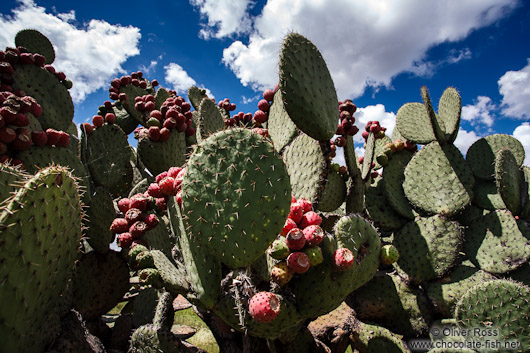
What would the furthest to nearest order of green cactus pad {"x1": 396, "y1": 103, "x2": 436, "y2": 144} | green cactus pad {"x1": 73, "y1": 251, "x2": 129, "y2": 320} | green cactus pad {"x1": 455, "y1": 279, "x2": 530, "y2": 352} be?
green cactus pad {"x1": 396, "y1": 103, "x2": 436, "y2": 144} < green cactus pad {"x1": 73, "y1": 251, "x2": 129, "y2": 320} < green cactus pad {"x1": 455, "y1": 279, "x2": 530, "y2": 352}

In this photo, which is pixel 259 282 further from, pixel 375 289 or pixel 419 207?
pixel 419 207

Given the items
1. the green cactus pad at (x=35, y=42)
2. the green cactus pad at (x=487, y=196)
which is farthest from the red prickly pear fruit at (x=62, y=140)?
the green cactus pad at (x=487, y=196)

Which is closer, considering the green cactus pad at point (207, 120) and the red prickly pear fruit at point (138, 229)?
the red prickly pear fruit at point (138, 229)

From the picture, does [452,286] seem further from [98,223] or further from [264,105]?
[98,223]

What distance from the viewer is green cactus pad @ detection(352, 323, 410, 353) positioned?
75.5 inches

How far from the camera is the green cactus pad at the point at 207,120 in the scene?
77.2 inches

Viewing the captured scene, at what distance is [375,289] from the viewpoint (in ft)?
7.64

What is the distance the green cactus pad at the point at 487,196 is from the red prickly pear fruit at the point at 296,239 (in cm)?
195

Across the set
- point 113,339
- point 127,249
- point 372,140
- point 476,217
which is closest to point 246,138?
point 127,249

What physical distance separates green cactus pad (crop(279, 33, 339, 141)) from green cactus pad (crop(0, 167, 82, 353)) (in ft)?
3.43

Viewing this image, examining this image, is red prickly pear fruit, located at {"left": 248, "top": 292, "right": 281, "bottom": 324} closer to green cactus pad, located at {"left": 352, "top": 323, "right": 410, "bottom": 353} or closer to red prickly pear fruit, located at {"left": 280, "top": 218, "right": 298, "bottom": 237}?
red prickly pear fruit, located at {"left": 280, "top": 218, "right": 298, "bottom": 237}

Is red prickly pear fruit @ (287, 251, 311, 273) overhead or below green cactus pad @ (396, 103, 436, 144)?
below

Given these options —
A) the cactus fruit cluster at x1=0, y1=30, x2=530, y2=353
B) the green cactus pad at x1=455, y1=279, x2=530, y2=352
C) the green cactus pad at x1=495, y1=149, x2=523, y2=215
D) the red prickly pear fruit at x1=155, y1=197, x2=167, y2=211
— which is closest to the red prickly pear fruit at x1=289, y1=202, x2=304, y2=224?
the cactus fruit cluster at x1=0, y1=30, x2=530, y2=353

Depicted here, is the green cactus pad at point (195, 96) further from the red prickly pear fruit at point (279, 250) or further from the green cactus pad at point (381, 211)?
the red prickly pear fruit at point (279, 250)
